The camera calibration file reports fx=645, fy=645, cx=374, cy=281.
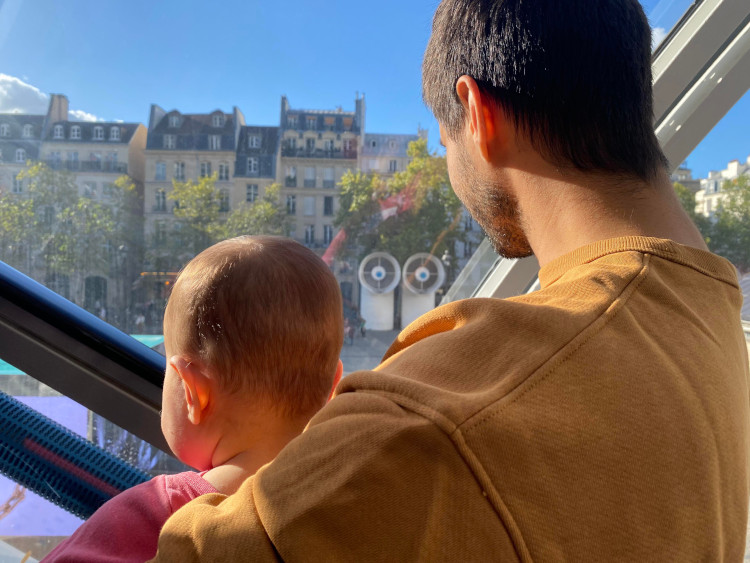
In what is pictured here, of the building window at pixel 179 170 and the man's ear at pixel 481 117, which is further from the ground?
the man's ear at pixel 481 117

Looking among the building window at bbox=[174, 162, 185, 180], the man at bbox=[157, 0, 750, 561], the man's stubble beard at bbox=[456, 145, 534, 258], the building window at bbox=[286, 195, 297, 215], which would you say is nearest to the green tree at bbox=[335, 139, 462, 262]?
the building window at bbox=[286, 195, 297, 215]

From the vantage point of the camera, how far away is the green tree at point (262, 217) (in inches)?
61.1

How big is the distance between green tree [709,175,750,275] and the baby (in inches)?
52.3

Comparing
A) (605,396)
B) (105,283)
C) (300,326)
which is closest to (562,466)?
(605,396)

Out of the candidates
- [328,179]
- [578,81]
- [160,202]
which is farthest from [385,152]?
[578,81]

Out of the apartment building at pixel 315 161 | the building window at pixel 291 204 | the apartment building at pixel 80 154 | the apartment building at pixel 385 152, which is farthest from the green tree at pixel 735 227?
the apartment building at pixel 80 154

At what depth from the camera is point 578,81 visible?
664 millimetres

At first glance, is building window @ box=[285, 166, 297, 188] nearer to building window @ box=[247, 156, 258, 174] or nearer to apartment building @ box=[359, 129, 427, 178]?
building window @ box=[247, 156, 258, 174]

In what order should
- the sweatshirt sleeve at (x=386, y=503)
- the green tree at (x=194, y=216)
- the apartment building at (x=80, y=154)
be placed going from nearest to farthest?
the sweatshirt sleeve at (x=386, y=503)
the apartment building at (x=80, y=154)
the green tree at (x=194, y=216)

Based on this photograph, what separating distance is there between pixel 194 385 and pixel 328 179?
867 millimetres

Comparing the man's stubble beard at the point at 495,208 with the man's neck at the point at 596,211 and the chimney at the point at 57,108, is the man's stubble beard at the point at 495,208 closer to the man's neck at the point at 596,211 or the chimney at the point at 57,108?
the man's neck at the point at 596,211

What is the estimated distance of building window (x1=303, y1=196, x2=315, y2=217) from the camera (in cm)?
162

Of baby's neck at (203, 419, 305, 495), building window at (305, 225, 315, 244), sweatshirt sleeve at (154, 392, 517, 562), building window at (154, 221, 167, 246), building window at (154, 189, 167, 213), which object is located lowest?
baby's neck at (203, 419, 305, 495)

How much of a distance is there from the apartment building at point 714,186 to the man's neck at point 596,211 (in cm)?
124
